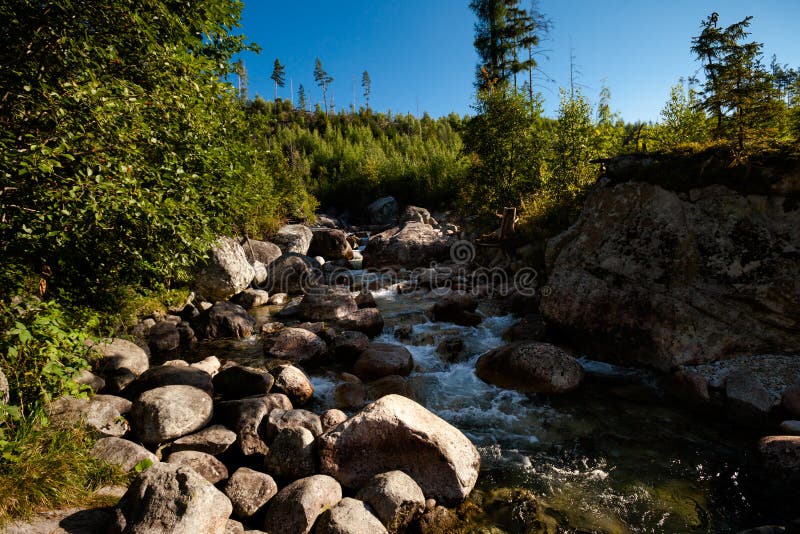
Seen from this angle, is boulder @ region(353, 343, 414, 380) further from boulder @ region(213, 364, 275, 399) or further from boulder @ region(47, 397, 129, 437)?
boulder @ region(47, 397, 129, 437)

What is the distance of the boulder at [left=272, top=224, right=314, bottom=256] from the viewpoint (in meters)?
24.6

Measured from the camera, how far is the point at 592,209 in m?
10.3

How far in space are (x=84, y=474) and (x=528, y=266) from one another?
13443 mm

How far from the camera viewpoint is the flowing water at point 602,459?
16.1 ft

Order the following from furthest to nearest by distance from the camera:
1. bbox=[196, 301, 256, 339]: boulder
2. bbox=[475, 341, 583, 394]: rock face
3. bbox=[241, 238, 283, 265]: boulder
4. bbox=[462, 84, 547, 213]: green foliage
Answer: bbox=[241, 238, 283, 265]: boulder
bbox=[462, 84, 547, 213]: green foliage
bbox=[196, 301, 256, 339]: boulder
bbox=[475, 341, 583, 394]: rock face

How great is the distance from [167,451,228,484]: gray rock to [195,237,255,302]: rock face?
988cm

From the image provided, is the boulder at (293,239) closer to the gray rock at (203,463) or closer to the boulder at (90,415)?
the boulder at (90,415)

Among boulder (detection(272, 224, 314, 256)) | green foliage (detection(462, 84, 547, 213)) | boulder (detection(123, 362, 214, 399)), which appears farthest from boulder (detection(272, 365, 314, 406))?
boulder (detection(272, 224, 314, 256))

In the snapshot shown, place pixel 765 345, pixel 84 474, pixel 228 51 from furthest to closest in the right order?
pixel 228 51, pixel 765 345, pixel 84 474

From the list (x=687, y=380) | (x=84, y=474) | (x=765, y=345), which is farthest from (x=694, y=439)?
(x=84, y=474)

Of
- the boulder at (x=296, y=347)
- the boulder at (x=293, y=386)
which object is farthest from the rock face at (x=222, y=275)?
the boulder at (x=293, y=386)

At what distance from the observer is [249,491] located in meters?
4.93

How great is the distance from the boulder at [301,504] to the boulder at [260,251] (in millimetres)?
16027

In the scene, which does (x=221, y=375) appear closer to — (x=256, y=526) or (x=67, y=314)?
(x=67, y=314)
